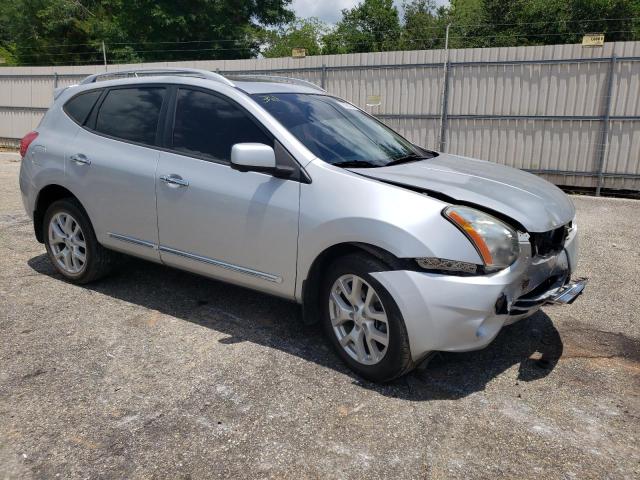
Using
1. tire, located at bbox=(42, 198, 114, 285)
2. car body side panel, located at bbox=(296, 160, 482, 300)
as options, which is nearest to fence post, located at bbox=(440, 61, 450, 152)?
tire, located at bbox=(42, 198, 114, 285)

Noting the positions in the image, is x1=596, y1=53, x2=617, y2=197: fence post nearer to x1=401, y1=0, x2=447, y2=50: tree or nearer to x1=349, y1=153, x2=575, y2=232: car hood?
x1=349, y1=153, x2=575, y2=232: car hood

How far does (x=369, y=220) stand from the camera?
3.10 metres

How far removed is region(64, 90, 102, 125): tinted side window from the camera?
4.73 meters

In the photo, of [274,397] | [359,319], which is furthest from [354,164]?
[274,397]

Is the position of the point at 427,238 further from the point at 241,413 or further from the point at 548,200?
the point at 241,413

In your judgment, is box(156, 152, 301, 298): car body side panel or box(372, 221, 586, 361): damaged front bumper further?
box(156, 152, 301, 298): car body side panel

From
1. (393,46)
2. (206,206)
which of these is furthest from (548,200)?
(393,46)

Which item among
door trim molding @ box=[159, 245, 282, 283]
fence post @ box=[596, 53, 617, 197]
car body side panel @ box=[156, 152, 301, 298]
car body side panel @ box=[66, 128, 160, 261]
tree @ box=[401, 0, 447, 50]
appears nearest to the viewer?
car body side panel @ box=[156, 152, 301, 298]

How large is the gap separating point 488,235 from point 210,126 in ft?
6.76

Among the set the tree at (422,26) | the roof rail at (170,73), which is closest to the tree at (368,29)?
the tree at (422,26)

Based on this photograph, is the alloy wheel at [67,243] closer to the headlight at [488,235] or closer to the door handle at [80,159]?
the door handle at [80,159]

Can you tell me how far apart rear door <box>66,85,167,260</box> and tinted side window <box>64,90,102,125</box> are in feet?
0.25

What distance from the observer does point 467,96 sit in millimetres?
11039

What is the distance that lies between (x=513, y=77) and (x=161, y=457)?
999cm
